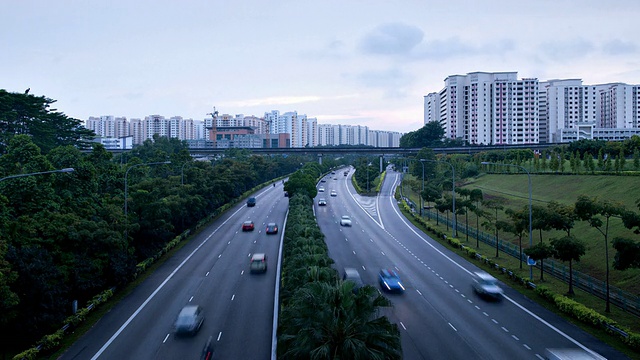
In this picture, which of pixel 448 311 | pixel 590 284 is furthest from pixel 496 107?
pixel 448 311

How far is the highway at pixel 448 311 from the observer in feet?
65.9

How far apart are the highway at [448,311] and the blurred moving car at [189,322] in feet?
32.3

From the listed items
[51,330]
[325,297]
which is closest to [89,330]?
[51,330]

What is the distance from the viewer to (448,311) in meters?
25.1

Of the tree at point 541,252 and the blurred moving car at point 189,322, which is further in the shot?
the tree at point 541,252

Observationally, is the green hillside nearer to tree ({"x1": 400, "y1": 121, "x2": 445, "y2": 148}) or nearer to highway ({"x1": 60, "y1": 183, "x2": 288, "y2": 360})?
highway ({"x1": 60, "y1": 183, "x2": 288, "y2": 360})

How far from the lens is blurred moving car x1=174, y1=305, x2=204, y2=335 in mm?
21875

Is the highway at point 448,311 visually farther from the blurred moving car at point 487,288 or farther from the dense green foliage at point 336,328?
the dense green foliage at point 336,328

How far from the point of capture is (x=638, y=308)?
23.6m

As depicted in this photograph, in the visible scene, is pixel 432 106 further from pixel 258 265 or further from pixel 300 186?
pixel 258 265

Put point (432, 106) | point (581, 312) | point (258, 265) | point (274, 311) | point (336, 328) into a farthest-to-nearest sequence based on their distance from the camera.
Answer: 1. point (432, 106)
2. point (258, 265)
3. point (274, 311)
4. point (581, 312)
5. point (336, 328)

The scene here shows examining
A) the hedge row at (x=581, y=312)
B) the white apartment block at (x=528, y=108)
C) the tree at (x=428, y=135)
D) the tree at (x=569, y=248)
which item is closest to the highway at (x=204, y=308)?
the hedge row at (x=581, y=312)

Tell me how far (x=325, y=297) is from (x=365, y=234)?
119 feet

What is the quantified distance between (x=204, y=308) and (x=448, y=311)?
13.7 meters
